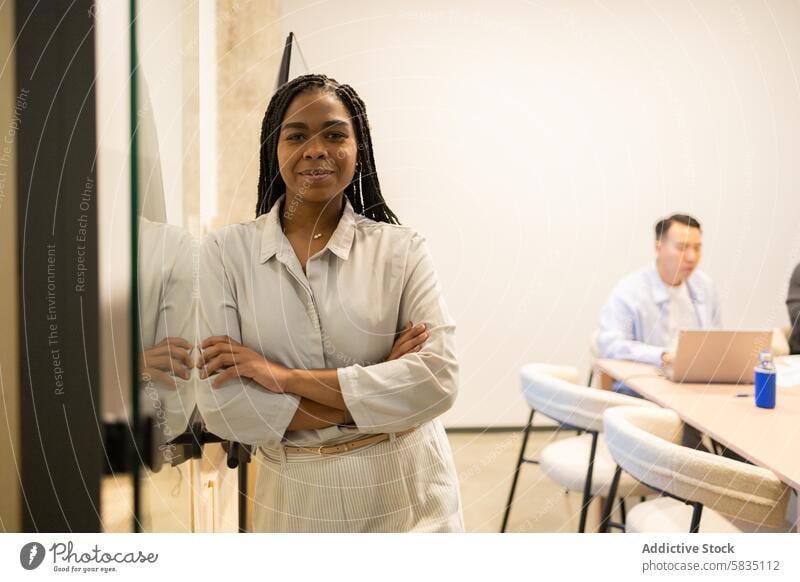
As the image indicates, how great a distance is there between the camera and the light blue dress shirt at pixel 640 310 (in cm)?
94

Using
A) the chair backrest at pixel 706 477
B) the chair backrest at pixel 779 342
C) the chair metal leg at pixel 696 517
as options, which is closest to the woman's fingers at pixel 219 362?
the chair backrest at pixel 706 477

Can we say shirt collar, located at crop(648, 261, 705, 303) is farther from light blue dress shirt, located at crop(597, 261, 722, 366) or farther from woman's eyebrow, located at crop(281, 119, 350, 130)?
woman's eyebrow, located at crop(281, 119, 350, 130)

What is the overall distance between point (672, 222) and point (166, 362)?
0.78 metres

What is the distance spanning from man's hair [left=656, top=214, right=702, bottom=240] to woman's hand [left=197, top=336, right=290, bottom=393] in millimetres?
586

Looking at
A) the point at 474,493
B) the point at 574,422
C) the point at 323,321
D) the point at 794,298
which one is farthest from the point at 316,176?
the point at 794,298

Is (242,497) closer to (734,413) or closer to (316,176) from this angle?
(316,176)

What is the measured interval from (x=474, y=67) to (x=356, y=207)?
0.92 feet

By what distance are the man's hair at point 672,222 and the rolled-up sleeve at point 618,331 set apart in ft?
0.37

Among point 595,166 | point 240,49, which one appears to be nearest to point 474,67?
point 595,166

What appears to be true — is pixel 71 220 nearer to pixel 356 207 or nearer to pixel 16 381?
pixel 16 381

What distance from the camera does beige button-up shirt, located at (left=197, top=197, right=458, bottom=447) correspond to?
811 millimetres

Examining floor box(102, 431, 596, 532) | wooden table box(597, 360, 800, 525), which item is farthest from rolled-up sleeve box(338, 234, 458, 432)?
wooden table box(597, 360, 800, 525)

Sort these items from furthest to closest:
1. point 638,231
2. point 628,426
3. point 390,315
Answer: point 628,426 < point 638,231 < point 390,315

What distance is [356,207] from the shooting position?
0.86m
